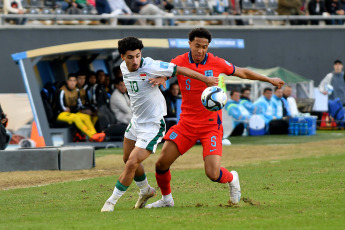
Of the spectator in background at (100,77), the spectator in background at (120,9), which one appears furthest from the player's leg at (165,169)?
the spectator in background at (120,9)

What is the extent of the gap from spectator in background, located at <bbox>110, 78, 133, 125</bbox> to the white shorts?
11133mm

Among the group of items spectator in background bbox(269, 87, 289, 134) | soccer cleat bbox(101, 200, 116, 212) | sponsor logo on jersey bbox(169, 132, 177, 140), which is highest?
sponsor logo on jersey bbox(169, 132, 177, 140)

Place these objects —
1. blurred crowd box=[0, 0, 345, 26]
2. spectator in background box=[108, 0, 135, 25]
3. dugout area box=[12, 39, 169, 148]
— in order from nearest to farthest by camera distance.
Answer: dugout area box=[12, 39, 169, 148] < blurred crowd box=[0, 0, 345, 26] < spectator in background box=[108, 0, 135, 25]

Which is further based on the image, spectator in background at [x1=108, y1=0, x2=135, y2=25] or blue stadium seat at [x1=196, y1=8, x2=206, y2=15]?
blue stadium seat at [x1=196, y1=8, x2=206, y2=15]

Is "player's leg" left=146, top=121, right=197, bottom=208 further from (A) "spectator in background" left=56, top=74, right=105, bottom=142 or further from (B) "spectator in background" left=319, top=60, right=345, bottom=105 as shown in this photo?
(B) "spectator in background" left=319, top=60, right=345, bottom=105

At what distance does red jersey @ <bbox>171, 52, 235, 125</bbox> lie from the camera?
9.58m

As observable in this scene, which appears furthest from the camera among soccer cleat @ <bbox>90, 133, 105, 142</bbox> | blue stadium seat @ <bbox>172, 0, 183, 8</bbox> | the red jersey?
blue stadium seat @ <bbox>172, 0, 183, 8</bbox>

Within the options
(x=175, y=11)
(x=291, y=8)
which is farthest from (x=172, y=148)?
(x=291, y=8)

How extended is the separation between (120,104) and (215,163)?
11530mm

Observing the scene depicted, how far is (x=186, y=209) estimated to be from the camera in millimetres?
9344

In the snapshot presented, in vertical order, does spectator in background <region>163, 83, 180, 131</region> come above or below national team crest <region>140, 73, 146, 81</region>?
below

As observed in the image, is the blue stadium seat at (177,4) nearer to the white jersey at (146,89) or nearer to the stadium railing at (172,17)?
the stadium railing at (172,17)

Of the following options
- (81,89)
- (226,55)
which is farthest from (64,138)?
(226,55)

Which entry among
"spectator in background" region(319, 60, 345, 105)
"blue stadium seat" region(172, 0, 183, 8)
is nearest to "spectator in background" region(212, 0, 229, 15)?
"blue stadium seat" region(172, 0, 183, 8)
